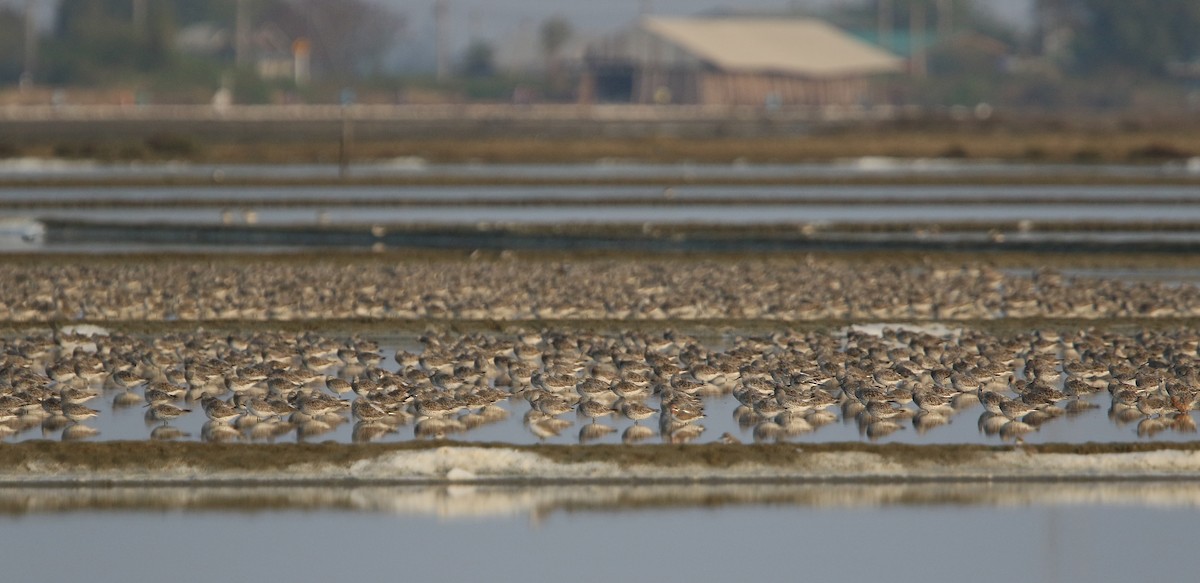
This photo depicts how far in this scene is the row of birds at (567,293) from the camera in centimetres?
2273

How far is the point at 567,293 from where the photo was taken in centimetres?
2388

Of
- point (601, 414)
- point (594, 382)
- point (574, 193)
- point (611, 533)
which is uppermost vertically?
point (574, 193)

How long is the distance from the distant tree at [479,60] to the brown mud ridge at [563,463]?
15253 centimetres

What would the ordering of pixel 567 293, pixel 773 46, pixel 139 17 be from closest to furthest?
pixel 567 293 < pixel 139 17 < pixel 773 46

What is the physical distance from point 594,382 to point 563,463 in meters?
2.53

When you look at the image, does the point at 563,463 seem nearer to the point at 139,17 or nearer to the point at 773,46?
the point at 773,46

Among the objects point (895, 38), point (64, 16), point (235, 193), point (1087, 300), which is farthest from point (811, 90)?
point (1087, 300)

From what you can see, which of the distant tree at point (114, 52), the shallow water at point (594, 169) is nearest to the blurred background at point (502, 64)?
the distant tree at point (114, 52)

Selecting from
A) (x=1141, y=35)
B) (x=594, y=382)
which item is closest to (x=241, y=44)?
(x=1141, y=35)

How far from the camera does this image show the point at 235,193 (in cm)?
4681

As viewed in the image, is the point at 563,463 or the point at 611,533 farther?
the point at 563,463

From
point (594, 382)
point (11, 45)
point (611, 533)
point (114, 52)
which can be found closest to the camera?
point (611, 533)

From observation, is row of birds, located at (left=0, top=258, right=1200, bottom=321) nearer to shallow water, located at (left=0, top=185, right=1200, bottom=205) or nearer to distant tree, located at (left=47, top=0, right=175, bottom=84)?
shallow water, located at (left=0, top=185, right=1200, bottom=205)

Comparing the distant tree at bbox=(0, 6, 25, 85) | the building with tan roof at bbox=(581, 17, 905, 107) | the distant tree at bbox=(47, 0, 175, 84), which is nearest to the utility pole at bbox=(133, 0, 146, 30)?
the distant tree at bbox=(47, 0, 175, 84)
